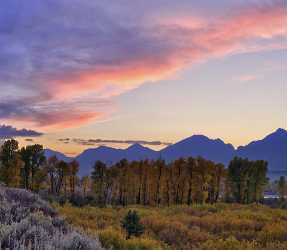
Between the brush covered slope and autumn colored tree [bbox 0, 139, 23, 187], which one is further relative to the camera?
autumn colored tree [bbox 0, 139, 23, 187]

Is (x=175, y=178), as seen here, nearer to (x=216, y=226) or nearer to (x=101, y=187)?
(x=101, y=187)

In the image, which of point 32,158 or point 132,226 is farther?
point 32,158

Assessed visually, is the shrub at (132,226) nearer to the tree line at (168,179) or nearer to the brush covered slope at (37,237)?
the brush covered slope at (37,237)

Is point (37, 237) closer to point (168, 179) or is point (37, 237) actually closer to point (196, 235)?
point (196, 235)

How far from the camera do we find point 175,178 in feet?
247

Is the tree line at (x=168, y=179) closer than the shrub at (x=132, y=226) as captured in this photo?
No

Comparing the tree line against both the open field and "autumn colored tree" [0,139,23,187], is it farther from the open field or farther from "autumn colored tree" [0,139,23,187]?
the open field

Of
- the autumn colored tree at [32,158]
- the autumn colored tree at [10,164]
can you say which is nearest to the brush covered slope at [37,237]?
the autumn colored tree at [10,164]

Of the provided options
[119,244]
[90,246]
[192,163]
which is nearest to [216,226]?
[119,244]

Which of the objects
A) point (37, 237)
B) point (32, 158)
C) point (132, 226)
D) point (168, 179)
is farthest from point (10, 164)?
point (37, 237)

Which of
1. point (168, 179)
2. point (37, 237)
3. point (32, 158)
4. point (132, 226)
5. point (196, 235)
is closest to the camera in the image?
point (37, 237)

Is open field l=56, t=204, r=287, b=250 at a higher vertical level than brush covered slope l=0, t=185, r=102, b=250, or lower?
lower

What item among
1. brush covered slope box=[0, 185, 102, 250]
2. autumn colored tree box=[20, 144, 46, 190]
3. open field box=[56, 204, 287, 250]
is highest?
autumn colored tree box=[20, 144, 46, 190]

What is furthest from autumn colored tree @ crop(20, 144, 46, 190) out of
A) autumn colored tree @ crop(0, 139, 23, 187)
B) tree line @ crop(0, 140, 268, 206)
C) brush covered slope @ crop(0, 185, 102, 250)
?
brush covered slope @ crop(0, 185, 102, 250)
